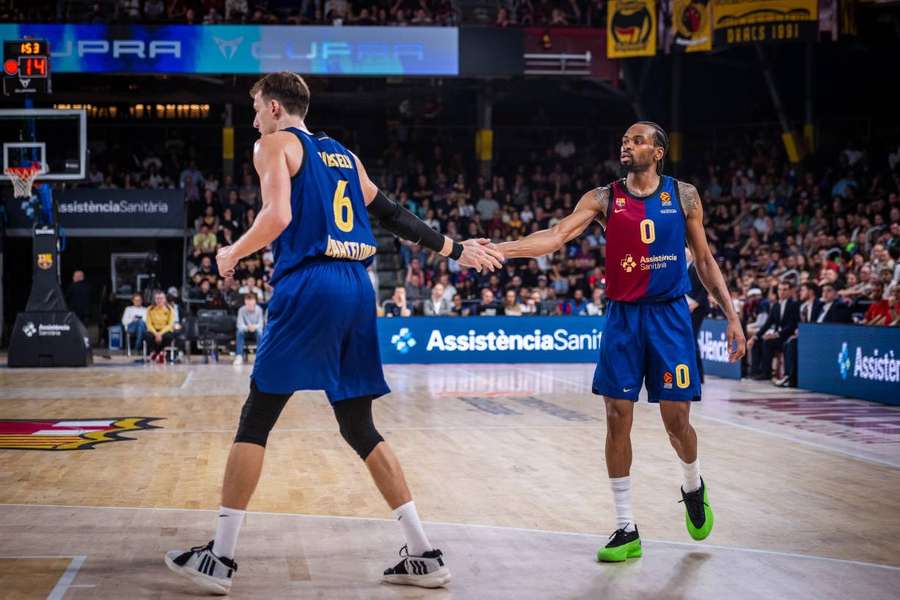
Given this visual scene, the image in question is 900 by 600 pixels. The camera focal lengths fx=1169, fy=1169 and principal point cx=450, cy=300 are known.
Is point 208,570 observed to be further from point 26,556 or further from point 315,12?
point 315,12

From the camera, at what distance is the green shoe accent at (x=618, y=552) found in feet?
18.5

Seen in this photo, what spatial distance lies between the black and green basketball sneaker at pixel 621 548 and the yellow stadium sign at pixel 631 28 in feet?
73.4

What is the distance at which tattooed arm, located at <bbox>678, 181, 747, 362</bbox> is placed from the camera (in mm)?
6160

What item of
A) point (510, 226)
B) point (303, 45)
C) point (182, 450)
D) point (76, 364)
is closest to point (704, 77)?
point (510, 226)

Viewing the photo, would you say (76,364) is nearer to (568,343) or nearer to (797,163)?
(568,343)

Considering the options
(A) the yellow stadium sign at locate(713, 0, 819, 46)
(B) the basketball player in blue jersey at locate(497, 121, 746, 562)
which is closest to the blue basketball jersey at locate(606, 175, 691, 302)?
(B) the basketball player in blue jersey at locate(497, 121, 746, 562)

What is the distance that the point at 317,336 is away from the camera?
514 cm

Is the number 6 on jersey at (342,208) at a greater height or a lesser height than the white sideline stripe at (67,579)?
greater

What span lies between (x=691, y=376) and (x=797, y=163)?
24.3 m

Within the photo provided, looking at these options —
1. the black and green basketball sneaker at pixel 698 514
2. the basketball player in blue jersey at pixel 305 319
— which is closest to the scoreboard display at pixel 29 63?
the basketball player in blue jersey at pixel 305 319

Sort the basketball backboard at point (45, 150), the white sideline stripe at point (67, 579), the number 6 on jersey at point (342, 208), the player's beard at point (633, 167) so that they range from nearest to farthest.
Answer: the white sideline stripe at point (67, 579) → the number 6 on jersey at point (342, 208) → the player's beard at point (633, 167) → the basketball backboard at point (45, 150)

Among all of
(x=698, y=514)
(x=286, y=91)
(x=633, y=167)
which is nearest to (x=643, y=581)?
(x=698, y=514)

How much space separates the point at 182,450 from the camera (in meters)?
9.95

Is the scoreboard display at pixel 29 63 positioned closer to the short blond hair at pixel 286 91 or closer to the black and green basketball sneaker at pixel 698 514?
the short blond hair at pixel 286 91
